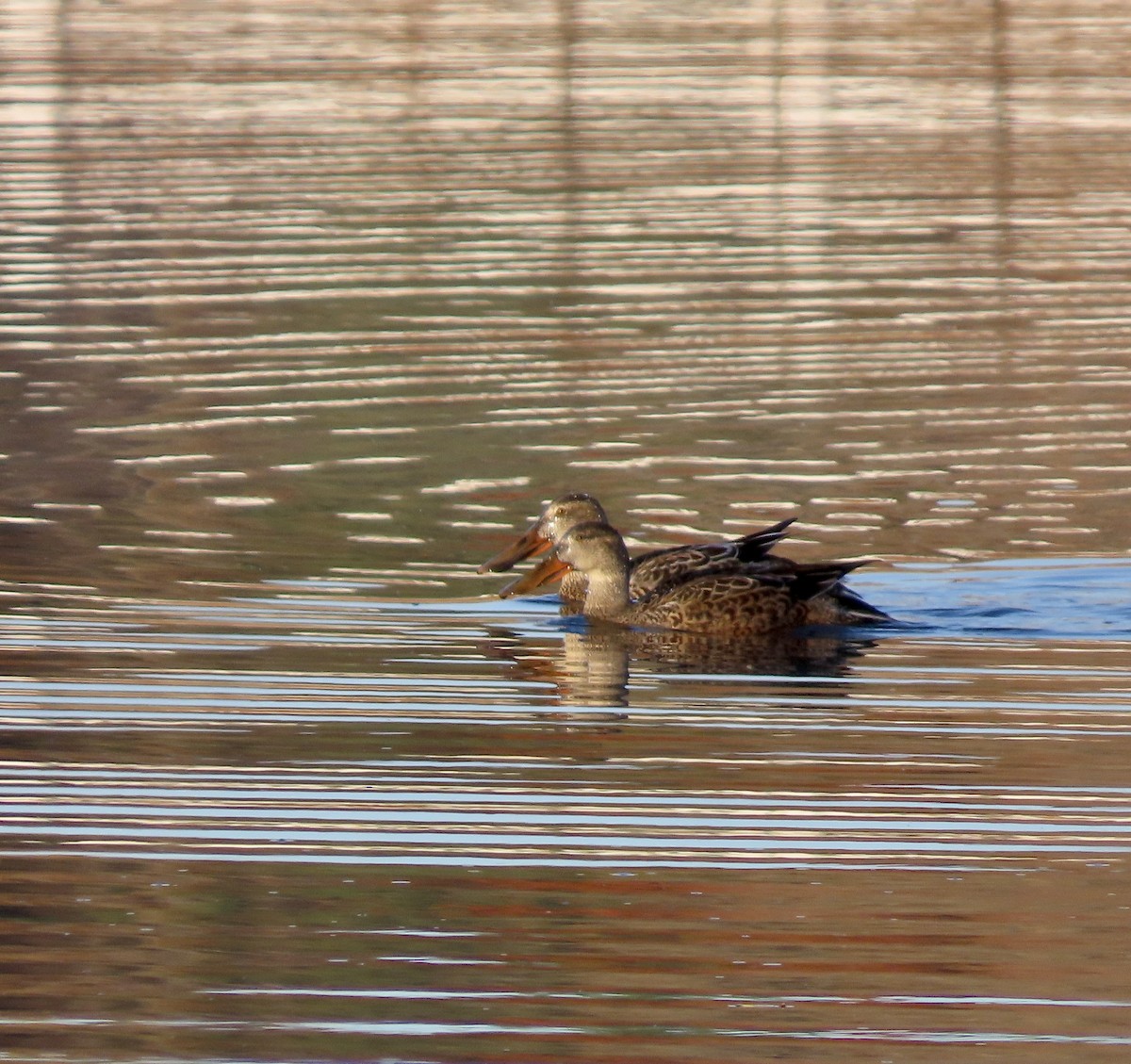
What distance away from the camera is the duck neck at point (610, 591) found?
11.4 metres

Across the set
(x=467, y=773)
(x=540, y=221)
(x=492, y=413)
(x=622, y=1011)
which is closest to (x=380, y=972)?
(x=622, y=1011)

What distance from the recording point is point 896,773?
27.1 ft

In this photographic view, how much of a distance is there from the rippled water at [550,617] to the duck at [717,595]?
7.3 inches

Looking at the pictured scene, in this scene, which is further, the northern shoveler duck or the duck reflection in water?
the northern shoveler duck

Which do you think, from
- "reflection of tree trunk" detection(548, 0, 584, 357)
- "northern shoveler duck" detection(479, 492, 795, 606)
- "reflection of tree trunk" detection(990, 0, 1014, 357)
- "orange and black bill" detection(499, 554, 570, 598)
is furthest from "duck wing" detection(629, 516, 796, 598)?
"reflection of tree trunk" detection(990, 0, 1014, 357)

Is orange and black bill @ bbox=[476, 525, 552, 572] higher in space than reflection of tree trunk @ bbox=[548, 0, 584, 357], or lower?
lower

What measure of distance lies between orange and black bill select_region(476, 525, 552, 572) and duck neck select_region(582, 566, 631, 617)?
344 millimetres

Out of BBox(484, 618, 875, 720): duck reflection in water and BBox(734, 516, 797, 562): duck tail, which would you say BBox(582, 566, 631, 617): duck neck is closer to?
BBox(484, 618, 875, 720): duck reflection in water

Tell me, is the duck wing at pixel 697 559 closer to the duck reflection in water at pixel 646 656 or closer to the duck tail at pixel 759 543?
the duck tail at pixel 759 543

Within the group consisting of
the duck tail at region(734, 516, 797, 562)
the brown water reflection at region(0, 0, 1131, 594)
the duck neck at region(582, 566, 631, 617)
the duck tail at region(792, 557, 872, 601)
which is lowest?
the duck neck at region(582, 566, 631, 617)

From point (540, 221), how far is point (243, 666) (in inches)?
579

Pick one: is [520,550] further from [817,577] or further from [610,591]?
[817,577]

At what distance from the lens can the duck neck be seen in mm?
11391

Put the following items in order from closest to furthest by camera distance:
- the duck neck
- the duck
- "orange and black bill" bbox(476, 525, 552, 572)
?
the duck < the duck neck < "orange and black bill" bbox(476, 525, 552, 572)
